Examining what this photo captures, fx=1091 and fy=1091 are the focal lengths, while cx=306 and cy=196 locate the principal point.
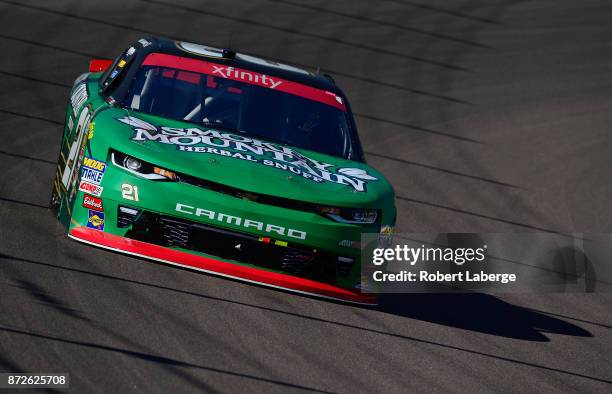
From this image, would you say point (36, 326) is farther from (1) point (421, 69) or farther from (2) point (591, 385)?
(1) point (421, 69)

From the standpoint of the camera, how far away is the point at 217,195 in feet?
22.9

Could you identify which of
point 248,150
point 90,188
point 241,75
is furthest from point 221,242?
point 241,75

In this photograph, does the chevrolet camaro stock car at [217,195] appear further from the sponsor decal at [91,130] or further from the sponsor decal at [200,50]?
the sponsor decal at [200,50]

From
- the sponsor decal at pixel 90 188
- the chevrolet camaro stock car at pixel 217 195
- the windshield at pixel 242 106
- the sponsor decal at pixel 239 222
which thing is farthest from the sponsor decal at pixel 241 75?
the sponsor decal at pixel 239 222

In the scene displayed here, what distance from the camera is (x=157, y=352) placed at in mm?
5988

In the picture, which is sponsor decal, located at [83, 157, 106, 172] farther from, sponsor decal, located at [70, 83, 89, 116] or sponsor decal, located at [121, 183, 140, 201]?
sponsor decal, located at [70, 83, 89, 116]

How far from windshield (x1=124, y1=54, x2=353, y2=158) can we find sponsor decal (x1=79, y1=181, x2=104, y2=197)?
105 centimetres

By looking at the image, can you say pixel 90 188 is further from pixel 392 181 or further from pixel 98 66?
pixel 392 181

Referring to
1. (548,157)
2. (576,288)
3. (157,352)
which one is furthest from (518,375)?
(548,157)

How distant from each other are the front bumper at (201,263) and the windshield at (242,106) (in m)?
1.31

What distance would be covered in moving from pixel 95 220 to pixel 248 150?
1179 mm

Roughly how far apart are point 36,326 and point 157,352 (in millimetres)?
690

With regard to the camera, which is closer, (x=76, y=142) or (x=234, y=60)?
(x=76, y=142)

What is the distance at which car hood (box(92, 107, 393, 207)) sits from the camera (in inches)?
279
